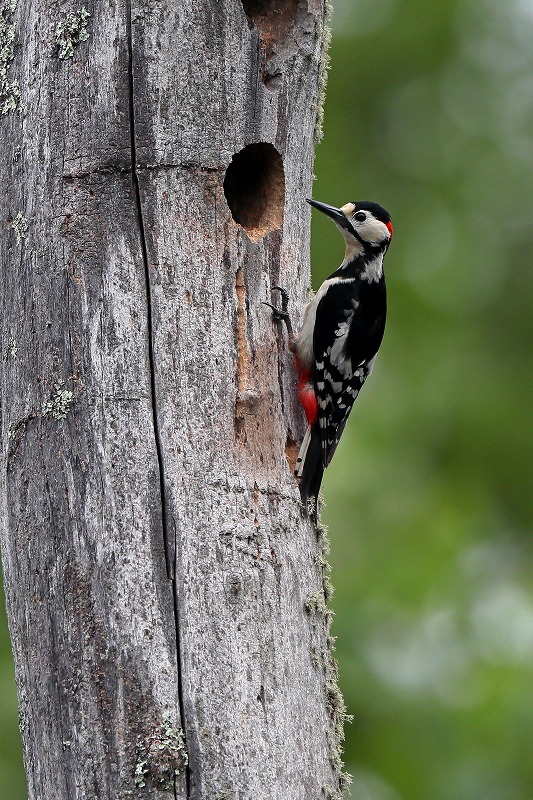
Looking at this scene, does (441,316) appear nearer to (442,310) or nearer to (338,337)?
(442,310)

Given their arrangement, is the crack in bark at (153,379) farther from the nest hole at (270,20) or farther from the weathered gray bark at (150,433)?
the nest hole at (270,20)

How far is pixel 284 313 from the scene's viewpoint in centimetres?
395

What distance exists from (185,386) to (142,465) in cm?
30

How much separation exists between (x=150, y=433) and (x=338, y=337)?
5.46 feet

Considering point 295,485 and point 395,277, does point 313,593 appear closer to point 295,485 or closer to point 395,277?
point 295,485

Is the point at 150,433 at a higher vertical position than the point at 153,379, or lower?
lower

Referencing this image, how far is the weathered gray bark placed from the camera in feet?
10.8

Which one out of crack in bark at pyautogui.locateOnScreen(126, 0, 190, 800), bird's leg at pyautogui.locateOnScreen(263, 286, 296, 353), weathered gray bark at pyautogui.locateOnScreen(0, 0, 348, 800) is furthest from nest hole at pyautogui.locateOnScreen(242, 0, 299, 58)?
bird's leg at pyautogui.locateOnScreen(263, 286, 296, 353)

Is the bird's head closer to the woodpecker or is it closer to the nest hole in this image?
the woodpecker

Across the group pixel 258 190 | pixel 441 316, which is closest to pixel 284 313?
pixel 258 190

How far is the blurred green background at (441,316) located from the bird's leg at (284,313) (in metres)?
2.29

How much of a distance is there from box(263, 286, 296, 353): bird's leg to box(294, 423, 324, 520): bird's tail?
0.37 meters

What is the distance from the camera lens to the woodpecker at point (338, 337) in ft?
13.2

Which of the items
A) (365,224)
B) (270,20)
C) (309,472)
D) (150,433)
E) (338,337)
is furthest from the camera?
(365,224)
